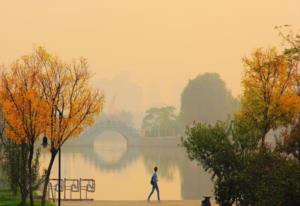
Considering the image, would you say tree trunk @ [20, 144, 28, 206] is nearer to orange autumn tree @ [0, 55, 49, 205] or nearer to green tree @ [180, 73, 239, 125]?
orange autumn tree @ [0, 55, 49, 205]

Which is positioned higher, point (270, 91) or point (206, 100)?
point (206, 100)

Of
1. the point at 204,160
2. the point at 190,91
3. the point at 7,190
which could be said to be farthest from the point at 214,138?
the point at 190,91

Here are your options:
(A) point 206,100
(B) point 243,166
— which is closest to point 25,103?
(B) point 243,166

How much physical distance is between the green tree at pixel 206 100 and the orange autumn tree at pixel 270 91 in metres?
90.9

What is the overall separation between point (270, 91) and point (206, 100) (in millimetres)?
94815

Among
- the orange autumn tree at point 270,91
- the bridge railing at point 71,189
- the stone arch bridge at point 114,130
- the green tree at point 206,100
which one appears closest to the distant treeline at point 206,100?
the green tree at point 206,100

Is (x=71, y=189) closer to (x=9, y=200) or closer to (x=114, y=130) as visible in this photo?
(x=9, y=200)

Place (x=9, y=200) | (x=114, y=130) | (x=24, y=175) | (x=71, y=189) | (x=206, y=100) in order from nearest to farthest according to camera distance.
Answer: (x=24, y=175) < (x=9, y=200) < (x=71, y=189) < (x=206, y=100) < (x=114, y=130)

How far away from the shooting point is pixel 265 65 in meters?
32.3

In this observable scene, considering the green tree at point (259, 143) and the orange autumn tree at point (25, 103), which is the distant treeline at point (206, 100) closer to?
the green tree at point (259, 143)

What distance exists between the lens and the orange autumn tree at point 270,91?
3130 cm

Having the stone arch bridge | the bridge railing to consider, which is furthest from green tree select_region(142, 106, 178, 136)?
the bridge railing

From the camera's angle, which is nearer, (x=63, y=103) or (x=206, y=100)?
(x=63, y=103)

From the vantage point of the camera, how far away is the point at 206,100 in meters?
127
